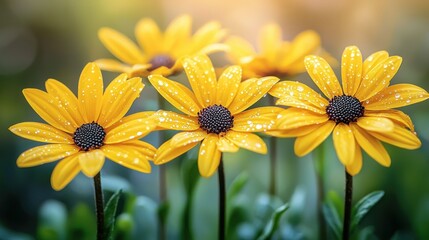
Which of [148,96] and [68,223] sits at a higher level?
[148,96]

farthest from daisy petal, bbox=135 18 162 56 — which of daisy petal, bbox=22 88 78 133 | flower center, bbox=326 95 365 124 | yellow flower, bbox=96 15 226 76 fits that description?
flower center, bbox=326 95 365 124

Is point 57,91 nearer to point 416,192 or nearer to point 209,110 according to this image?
point 209,110

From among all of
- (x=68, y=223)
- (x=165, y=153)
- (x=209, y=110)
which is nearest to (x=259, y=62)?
(x=209, y=110)

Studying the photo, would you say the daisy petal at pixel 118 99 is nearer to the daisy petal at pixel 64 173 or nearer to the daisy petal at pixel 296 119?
the daisy petal at pixel 64 173

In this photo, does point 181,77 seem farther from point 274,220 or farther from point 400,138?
point 400,138

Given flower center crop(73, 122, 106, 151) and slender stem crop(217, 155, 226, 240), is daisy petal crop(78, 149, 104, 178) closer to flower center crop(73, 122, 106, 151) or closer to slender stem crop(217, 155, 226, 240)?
flower center crop(73, 122, 106, 151)
